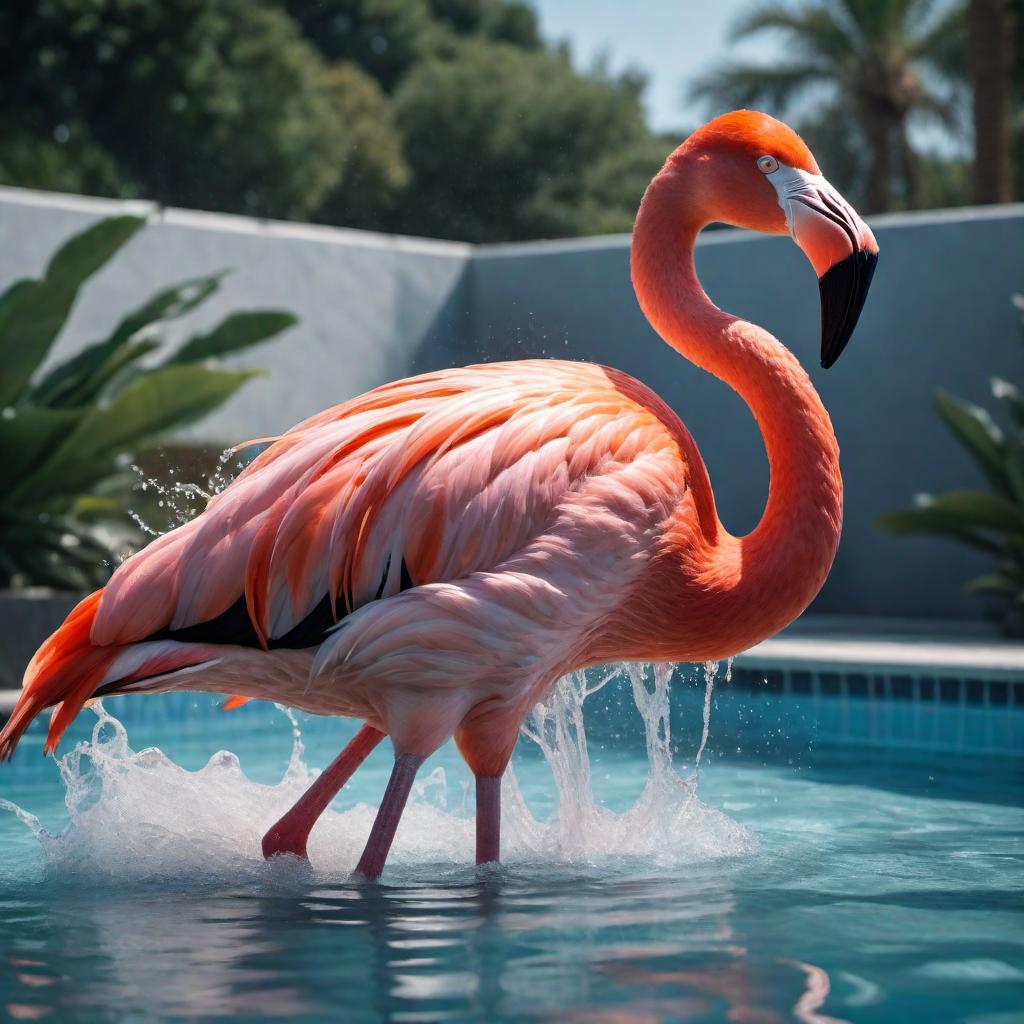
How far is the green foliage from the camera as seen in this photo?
23266mm

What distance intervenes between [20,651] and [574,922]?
4221 millimetres

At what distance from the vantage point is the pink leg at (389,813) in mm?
3066

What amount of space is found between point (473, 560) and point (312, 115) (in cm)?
2468

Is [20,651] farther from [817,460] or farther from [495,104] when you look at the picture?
[495,104]

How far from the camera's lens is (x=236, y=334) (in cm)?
695

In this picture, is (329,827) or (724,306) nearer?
(329,827)

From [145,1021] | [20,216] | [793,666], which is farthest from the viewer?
[20,216]

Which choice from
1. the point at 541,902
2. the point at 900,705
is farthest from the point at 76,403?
the point at 541,902

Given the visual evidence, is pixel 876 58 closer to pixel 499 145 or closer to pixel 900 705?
pixel 499 145

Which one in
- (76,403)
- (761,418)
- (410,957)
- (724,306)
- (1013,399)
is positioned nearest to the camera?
(410,957)

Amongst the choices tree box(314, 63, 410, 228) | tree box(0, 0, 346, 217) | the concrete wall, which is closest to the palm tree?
tree box(314, 63, 410, 228)

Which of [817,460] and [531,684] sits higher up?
[817,460]

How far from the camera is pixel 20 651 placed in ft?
21.7

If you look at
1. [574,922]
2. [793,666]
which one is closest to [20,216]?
[793,666]
